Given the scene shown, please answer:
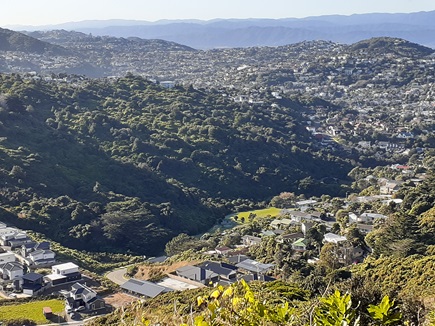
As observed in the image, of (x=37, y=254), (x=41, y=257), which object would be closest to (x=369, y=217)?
(x=41, y=257)

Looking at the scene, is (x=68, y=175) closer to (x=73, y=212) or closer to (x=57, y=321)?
(x=73, y=212)

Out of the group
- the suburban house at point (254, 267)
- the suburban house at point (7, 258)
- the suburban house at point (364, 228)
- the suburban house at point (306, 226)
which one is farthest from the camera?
the suburban house at point (306, 226)

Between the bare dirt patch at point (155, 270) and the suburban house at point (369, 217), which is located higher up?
the suburban house at point (369, 217)

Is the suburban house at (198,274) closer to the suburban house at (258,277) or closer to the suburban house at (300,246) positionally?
the suburban house at (258,277)

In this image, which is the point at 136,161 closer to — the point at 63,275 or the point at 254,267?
the point at 63,275

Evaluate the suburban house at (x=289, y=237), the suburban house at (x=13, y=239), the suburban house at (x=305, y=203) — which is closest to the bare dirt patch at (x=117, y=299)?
the suburban house at (x=13, y=239)
